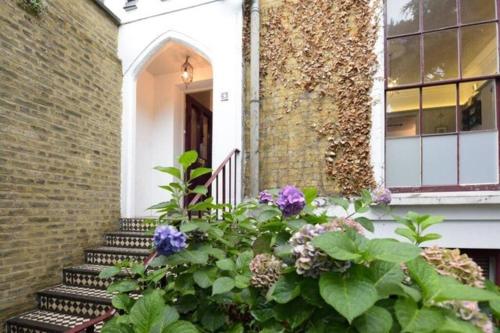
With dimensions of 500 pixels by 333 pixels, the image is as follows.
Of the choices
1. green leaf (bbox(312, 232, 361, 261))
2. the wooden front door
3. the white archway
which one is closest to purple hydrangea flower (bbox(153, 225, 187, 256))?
green leaf (bbox(312, 232, 361, 261))

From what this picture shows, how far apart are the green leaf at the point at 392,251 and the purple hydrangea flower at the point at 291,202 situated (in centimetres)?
31

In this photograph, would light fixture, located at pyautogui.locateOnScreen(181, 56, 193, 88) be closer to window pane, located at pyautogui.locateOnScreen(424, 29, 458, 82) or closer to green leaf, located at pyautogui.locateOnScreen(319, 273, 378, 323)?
window pane, located at pyautogui.locateOnScreen(424, 29, 458, 82)

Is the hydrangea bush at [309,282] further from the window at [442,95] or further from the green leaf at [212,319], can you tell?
the window at [442,95]

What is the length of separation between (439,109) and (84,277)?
422cm

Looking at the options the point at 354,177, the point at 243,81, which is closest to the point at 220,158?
the point at 243,81

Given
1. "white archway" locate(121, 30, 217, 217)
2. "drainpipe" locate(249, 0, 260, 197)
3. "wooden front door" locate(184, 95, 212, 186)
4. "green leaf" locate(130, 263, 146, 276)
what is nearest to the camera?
"green leaf" locate(130, 263, 146, 276)

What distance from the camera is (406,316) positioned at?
678mm

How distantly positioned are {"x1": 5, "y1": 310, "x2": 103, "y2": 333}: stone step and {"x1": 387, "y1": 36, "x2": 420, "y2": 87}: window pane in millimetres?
4011

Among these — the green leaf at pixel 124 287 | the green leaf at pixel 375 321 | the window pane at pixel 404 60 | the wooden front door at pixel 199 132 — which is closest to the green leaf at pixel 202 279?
the green leaf at pixel 124 287

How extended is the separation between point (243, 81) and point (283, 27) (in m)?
0.81

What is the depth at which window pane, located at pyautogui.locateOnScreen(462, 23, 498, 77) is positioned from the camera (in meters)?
3.10

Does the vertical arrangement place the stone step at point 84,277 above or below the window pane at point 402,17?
below

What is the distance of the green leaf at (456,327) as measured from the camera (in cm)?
60

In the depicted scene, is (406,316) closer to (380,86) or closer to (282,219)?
(282,219)
